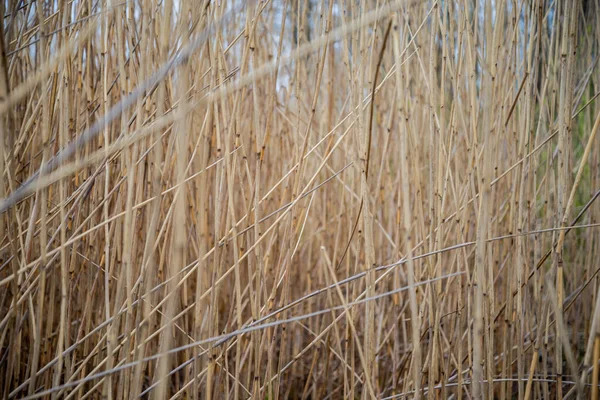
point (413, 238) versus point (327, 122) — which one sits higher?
point (327, 122)

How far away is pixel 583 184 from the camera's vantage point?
1656 millimetres

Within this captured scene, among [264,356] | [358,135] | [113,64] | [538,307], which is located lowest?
[264,356]

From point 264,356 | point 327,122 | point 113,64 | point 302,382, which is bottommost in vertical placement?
point 302,382

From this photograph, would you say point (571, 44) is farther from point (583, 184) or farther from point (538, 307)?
point (583, 184)

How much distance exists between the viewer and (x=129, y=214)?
0.57 m

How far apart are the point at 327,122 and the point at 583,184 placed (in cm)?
102

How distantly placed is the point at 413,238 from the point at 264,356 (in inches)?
22.9

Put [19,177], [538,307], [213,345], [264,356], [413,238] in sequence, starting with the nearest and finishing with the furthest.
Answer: [213,345] < [538,307] < [19,177] < [264,356] < [413,238]

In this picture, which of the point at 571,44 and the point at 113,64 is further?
the point at 113,64

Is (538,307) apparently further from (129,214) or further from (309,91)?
(309,91)

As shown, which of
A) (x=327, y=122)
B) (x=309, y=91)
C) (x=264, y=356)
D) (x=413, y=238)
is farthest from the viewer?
(x=309, y=91)

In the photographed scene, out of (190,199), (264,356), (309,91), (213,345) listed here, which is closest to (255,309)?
(213,345)

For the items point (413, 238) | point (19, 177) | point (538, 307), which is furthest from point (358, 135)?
point (413, 238)

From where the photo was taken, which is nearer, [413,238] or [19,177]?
[19,177]
